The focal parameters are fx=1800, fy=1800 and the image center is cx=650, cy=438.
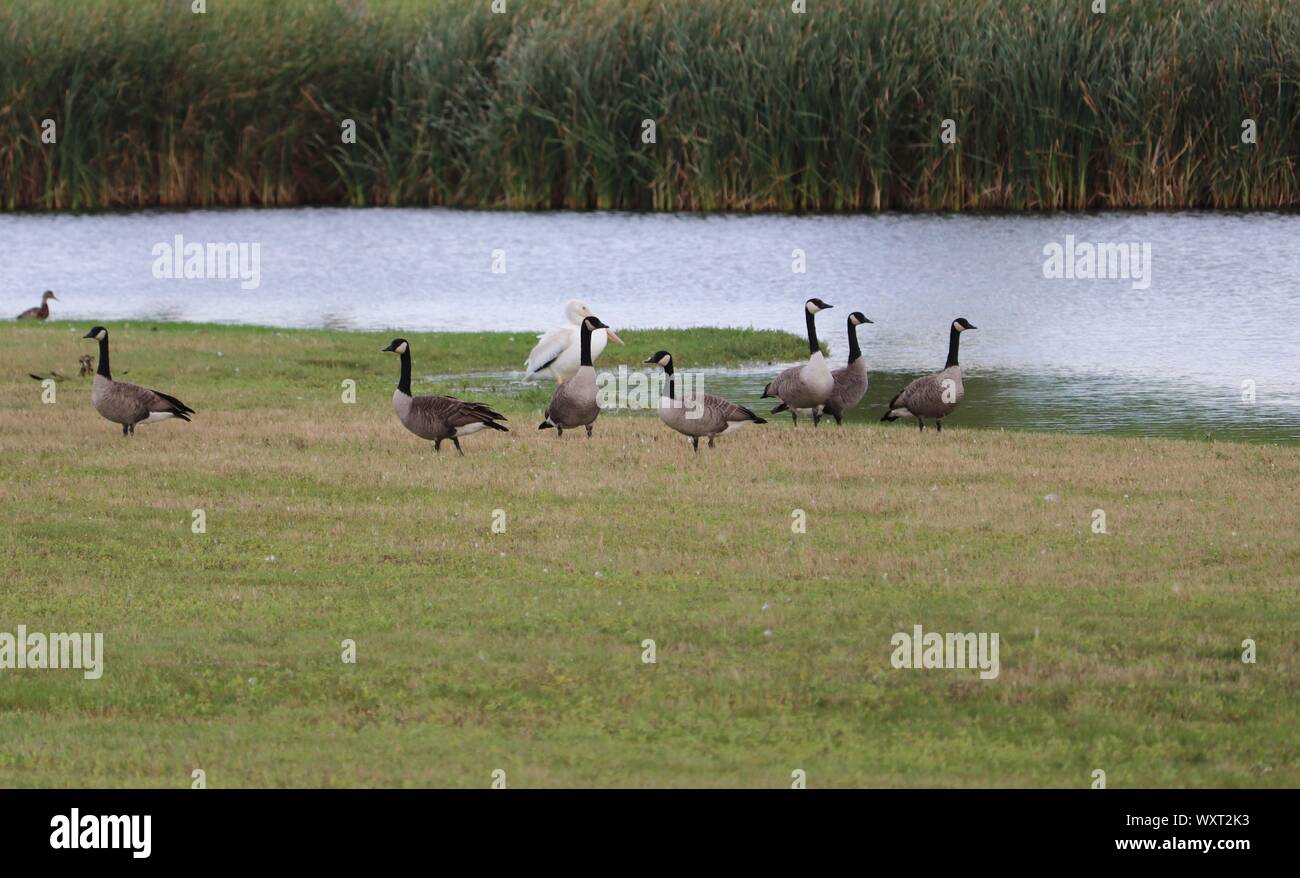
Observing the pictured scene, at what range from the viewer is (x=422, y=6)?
61.8 meters

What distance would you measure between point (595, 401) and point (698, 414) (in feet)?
4.37

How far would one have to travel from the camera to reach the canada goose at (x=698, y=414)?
18.4m

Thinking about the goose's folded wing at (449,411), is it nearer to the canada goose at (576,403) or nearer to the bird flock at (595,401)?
the bird flock at (595,401)

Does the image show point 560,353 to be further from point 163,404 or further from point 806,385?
point 163,404

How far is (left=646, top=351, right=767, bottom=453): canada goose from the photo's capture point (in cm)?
1844

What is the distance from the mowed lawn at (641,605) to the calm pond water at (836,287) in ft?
20.4

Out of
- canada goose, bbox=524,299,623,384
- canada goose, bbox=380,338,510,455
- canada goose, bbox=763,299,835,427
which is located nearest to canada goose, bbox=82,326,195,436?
canada goose, bbox=380,338,510,455

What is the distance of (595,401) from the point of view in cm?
1920

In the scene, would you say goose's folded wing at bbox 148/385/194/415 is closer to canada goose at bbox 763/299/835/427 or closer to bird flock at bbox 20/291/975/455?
bird flock at bbox 20/291/975/455

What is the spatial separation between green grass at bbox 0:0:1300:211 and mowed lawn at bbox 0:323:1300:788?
86.2 ft

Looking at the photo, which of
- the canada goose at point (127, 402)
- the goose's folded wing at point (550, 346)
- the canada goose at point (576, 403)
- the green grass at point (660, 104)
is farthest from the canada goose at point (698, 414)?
the green grass at point (660, 104)

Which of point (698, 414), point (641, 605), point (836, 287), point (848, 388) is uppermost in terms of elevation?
point (836, 287)

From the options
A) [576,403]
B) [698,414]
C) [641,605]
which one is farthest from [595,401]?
[641,605]
